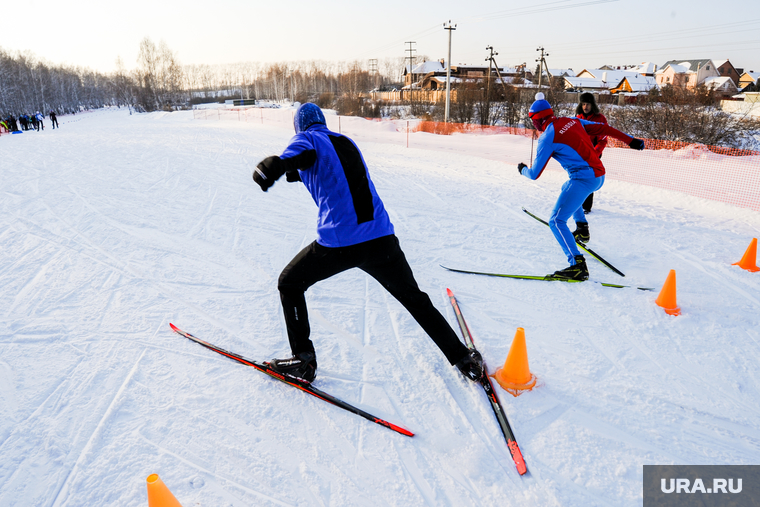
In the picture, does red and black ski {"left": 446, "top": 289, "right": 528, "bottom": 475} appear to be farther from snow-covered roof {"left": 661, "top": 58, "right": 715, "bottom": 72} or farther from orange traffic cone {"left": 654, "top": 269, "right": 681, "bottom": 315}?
snow-covered roof {"left": 661, "top": 58, "right": 715, "bottom": 72}

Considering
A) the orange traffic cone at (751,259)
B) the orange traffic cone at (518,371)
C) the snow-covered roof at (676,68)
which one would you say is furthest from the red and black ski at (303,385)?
the snow-covered roof at (676,68)

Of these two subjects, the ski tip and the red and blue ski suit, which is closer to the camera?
the ski tip

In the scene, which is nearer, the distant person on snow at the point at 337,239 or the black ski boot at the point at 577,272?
the distant person on snow at the point at 337,239

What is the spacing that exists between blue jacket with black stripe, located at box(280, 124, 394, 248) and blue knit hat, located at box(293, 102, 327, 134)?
4cm

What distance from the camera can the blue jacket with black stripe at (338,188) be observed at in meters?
2.39

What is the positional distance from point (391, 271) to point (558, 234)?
272 cm

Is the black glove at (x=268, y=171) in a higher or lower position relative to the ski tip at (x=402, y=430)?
higher

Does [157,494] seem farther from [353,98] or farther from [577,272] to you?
[353,98]

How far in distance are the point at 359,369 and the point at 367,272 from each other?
837mm

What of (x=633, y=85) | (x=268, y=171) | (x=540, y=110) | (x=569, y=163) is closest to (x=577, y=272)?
(x=569, y=163)

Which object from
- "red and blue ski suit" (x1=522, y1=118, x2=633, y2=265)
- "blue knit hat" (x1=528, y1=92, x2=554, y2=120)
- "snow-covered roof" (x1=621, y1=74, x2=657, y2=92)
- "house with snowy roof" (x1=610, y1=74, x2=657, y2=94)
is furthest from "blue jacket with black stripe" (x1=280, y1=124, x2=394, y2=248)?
"snow-covered roof" (x1=621, y1=74, x2=657, y2=92)

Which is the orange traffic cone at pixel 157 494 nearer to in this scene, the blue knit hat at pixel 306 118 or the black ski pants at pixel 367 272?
the black ski pants at pixel 367 272

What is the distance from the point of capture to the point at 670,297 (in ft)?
12.8

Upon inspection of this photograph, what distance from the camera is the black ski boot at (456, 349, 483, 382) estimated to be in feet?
9.27
